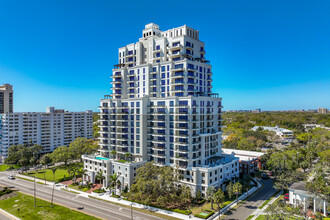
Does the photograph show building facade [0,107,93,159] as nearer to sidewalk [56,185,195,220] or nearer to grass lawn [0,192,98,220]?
sidewalk [56,185,195,220]

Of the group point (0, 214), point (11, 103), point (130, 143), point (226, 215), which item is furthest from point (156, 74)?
point (11, 103)

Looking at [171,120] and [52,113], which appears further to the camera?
[52,113]

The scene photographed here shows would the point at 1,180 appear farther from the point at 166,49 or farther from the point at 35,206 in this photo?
the point at 166,49

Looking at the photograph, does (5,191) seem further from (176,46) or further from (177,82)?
(176,46)

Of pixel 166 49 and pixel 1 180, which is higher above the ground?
pixel 166 49

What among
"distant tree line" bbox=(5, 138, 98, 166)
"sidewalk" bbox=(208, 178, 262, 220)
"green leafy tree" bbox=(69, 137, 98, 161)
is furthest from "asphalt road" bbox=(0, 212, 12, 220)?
"sidewalk" bbox=(208, 178, 262, 220)

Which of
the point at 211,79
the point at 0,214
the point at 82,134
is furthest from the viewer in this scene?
the point at 82,134
